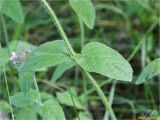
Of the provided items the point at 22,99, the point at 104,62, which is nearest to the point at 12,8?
the point at 22,99

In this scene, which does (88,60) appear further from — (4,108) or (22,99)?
(4,108)

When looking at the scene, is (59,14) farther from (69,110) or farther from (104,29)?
(69,110)

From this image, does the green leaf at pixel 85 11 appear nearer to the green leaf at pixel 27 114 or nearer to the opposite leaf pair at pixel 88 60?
the opposite leaf pair at pixel 88 60

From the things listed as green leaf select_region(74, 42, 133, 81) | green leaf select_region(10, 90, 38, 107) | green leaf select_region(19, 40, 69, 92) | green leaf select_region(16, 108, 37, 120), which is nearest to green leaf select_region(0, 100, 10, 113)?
green leaf select_region(16, 108, 37, 120)

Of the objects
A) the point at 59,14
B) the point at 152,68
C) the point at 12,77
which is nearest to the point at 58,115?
the point at 152,68

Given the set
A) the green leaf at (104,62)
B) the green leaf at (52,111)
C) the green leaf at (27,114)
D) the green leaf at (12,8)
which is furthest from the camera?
the green leaf at (27,114)

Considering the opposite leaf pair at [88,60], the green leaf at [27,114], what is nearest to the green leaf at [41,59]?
the opposite leaf pair at [88,60]
